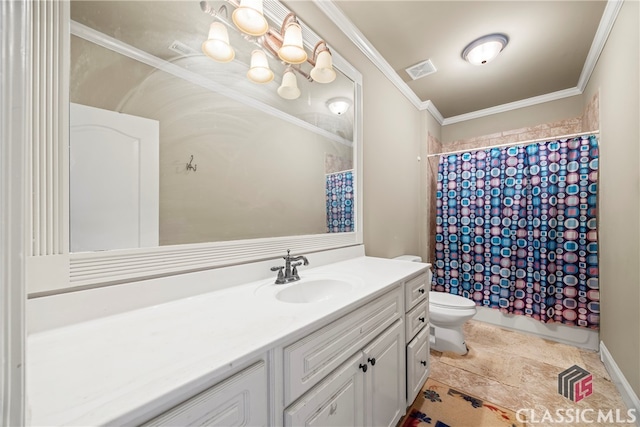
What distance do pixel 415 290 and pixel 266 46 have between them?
1506 millimetres

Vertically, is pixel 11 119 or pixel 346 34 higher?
pixel 346 34

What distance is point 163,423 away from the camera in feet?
1.51

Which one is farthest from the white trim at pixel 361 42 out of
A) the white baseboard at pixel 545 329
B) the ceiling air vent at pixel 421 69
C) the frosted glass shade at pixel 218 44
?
the white baseboard at pixel 545 329

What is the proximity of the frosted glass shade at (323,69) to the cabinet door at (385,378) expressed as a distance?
1.46 metres

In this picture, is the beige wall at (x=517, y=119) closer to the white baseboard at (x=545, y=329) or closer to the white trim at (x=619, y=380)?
the white baseboard at (x=545, y=329)

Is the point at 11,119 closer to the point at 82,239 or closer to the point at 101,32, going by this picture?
the point at 82,239

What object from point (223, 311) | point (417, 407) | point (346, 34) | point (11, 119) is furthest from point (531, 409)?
point (346, 34)

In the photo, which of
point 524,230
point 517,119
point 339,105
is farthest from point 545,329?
point 339,105

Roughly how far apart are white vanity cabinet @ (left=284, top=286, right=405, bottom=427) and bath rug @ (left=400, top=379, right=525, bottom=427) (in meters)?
0.22

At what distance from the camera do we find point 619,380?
1527mm

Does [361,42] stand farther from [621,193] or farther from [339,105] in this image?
[621,193]

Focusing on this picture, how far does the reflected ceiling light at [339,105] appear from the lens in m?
1.71

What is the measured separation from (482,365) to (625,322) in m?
0.85

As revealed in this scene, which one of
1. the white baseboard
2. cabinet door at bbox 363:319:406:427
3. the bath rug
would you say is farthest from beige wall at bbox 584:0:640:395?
cabinet door at bbox 363:319:406:427
